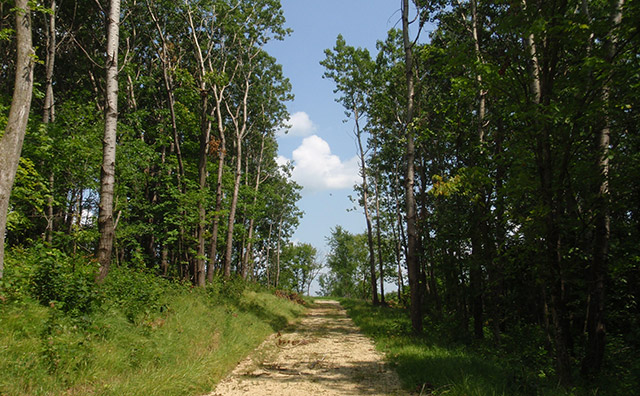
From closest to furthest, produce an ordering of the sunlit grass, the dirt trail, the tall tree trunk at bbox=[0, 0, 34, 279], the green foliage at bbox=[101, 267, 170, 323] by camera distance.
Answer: the sunlit grass < the dirt trail < the tall tree trunk at bbox=[0, 0, 34, 279] < the green foliage at bbox=[101, 267, 170, 323]

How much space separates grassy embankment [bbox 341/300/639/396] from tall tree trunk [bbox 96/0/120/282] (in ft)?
22.7

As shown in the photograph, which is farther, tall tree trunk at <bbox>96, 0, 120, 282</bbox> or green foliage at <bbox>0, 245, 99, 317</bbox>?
tall tree trunk at <bbox>96, 0, 120, 282</bbox>

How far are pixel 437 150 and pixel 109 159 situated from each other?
15045 millimetres

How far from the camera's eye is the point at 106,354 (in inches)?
209

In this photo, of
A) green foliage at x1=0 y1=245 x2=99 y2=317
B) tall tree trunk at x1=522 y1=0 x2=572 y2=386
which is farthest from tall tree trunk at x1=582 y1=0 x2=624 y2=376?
green foliage at x1=0 y1=245 x2=99 y2=317

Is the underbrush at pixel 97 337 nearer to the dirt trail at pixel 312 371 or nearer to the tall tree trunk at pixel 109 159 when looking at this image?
the dirt trail at pixel 312 371

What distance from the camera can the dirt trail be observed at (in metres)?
5.72

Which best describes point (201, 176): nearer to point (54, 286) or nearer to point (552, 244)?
point (54, 286)

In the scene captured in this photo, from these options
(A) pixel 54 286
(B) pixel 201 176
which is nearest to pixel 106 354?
(A) pixel 54 286

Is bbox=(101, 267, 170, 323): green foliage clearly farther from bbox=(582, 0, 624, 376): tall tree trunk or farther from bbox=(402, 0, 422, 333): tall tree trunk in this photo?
bbox=(582, 0, 624, 376): tall tree trunk

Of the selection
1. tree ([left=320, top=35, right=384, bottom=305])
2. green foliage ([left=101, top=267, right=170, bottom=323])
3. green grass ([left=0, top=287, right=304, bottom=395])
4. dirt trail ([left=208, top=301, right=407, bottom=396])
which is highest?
tree ([left=320, top=35, right=384, bottom=305])

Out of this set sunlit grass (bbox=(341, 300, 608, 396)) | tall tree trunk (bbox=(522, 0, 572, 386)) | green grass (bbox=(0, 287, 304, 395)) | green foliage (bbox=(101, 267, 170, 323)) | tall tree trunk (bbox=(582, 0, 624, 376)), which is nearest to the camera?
green grass (bbox=(0, 287, 304, 395))

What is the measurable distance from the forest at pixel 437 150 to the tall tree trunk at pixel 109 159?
0.11ft

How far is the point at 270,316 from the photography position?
14.7 metres
